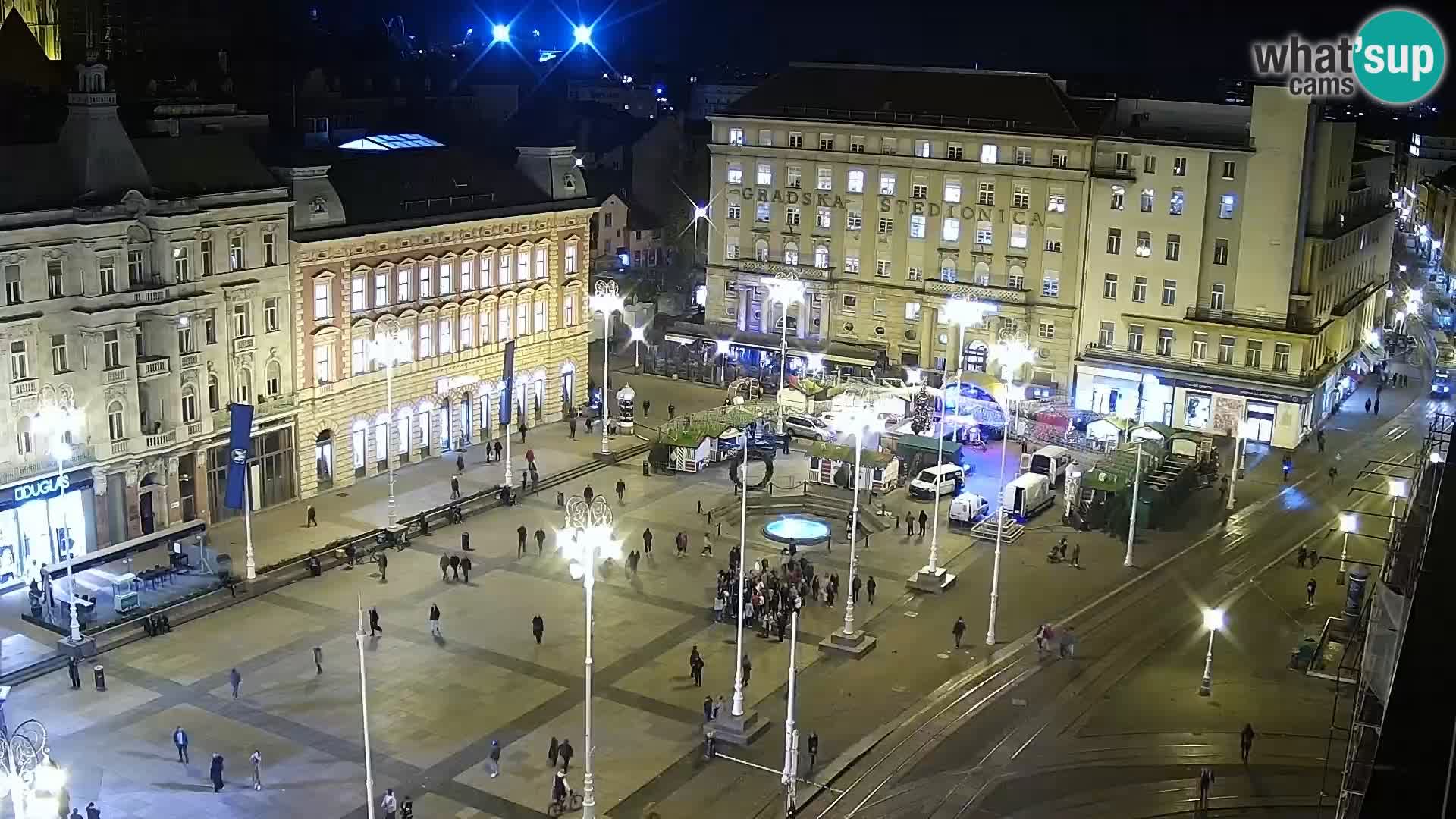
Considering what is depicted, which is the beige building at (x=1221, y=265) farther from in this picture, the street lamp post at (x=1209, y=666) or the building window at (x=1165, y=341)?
the street lamp post at (x=1209, y=666)

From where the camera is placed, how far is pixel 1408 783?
2041cm

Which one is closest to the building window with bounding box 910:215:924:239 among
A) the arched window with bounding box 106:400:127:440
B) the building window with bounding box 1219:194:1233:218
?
the building window with bounding box 1219:194:1233:218

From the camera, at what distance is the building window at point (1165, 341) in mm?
82812

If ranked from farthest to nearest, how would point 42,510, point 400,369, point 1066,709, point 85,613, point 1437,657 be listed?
point 400,369 → point 42,510 → point 85,613 → point 1066,709 → point 1437,657

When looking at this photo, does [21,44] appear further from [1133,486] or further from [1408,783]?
[1408,783]

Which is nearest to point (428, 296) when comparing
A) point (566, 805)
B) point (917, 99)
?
point (917, 99)

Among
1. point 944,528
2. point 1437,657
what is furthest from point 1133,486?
point 1437,657

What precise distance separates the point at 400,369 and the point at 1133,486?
35646mm

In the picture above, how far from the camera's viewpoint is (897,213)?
9056 cm

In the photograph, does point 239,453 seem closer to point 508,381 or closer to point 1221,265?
point 508,381

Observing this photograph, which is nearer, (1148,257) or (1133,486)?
(1133,486)

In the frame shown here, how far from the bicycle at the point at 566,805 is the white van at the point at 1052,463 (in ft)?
127

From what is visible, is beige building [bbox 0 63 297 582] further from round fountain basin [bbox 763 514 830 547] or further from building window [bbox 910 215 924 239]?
building window [bbox 910 215 924 239]

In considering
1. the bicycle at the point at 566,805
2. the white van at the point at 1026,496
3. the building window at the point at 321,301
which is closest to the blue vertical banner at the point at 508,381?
the building window at the point at 321,301
